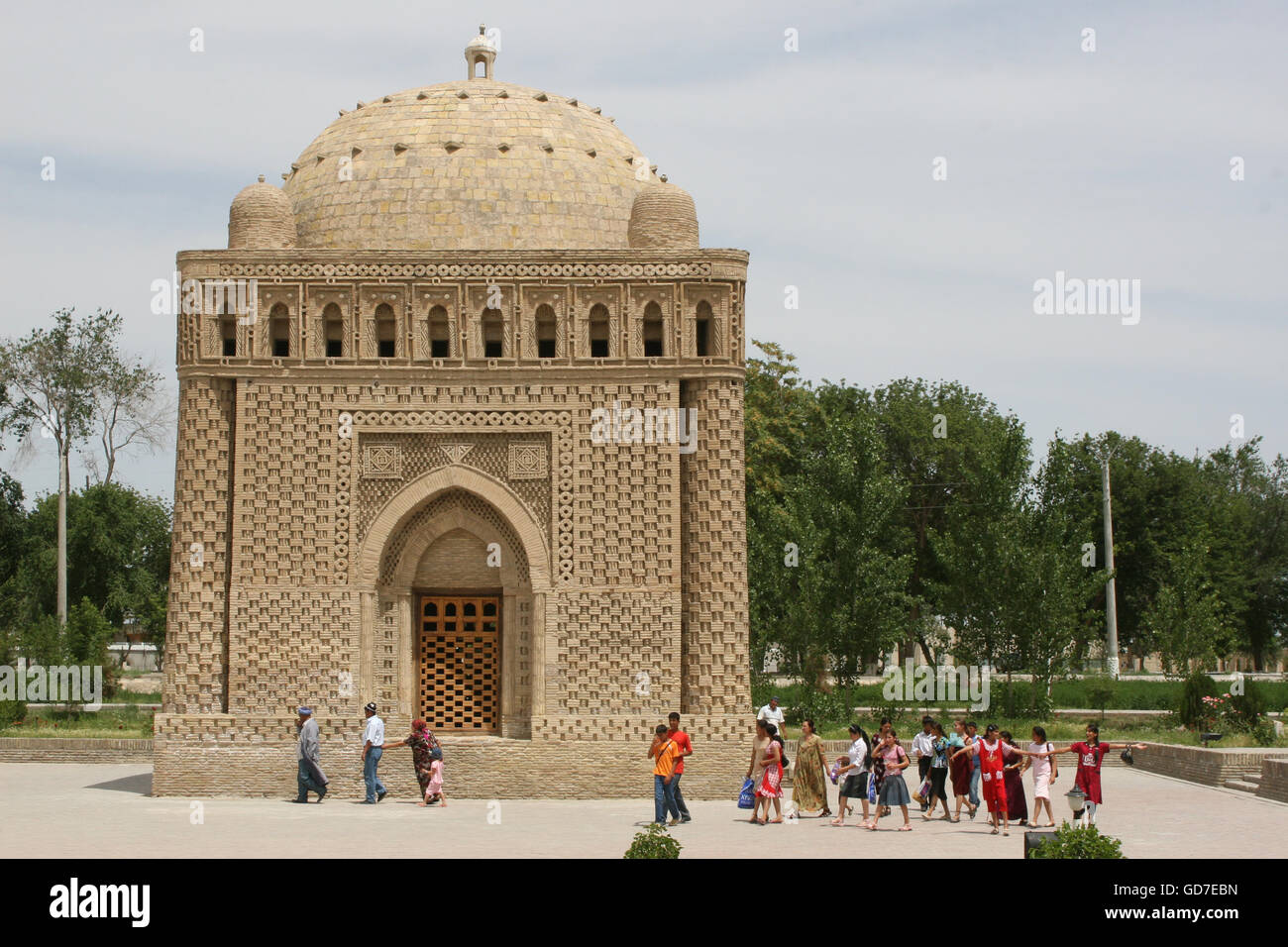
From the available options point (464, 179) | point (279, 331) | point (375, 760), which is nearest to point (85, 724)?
point (279, 331)

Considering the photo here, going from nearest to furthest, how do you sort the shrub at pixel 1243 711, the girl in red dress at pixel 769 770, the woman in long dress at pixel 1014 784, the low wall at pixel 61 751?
1. the woman in long dress at pixel 1014 784
2. the girl in red dress at pixel 769 770
3. the shrub at pixel 1243 711
4. the low wall at pixel 61 751

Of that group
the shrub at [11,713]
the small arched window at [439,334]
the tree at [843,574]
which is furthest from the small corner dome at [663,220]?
the shrub at [11,713]

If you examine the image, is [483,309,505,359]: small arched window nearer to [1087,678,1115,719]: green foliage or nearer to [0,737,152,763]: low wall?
[0,737,152,763]: low wall

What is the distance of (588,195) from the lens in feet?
79.9

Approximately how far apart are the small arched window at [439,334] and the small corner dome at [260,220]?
250cm

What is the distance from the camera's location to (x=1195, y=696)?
29250 millimetres

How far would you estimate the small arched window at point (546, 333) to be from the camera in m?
22.7

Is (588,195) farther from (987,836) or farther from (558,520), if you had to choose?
(987,836)

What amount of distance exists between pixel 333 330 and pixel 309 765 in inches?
250

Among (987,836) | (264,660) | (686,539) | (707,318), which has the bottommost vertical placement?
(987,836)

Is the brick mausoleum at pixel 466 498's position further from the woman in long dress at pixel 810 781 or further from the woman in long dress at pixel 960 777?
the woman in long dress at pixel 960 777

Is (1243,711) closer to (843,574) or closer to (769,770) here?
(843,574)
